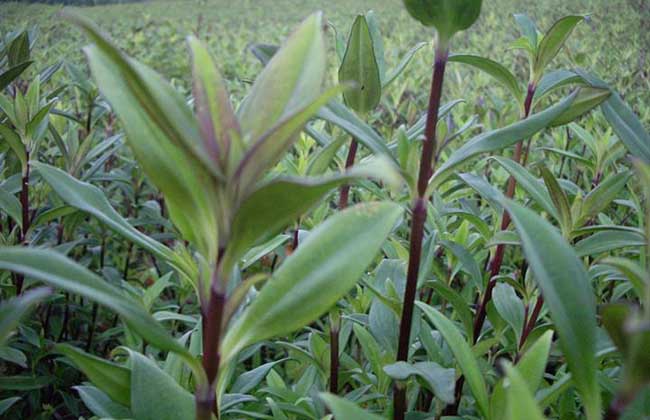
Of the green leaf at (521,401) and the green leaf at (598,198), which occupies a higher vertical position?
the green leaf at (598,198)

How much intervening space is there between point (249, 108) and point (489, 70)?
52 centimetres

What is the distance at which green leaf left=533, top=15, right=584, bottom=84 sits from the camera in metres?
0.87

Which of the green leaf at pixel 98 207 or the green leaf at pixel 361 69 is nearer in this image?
the green leaf at pixel 98 207

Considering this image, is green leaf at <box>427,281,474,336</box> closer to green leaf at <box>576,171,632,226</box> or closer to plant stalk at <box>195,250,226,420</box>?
Answer: green leaf at <box>576,171,632,226</box>

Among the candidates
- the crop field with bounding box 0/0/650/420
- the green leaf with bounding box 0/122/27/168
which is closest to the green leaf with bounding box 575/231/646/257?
the crop field with bounding box 0/0/650/420

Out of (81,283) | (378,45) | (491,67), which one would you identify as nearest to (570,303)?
(81,283)

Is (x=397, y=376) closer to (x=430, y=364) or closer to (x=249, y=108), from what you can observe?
(x=430, y=364)

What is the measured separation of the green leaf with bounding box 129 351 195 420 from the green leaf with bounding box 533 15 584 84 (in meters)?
0.75

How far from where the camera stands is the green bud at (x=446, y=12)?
0.62 m

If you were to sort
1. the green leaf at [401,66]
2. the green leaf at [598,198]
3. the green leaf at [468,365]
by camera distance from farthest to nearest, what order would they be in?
the green leaf at [401,66], the green leaf at [598,198], the green leaf at [468,365]

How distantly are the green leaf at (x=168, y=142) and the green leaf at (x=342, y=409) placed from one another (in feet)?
0.54

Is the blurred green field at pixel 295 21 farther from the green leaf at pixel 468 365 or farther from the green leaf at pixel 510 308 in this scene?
the green leaf at pixel 468 365

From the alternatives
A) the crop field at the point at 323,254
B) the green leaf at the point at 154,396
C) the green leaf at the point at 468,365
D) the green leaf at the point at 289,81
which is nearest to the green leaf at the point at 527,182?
the crop field at the point at 323,254

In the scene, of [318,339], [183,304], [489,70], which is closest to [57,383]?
[183,304]
